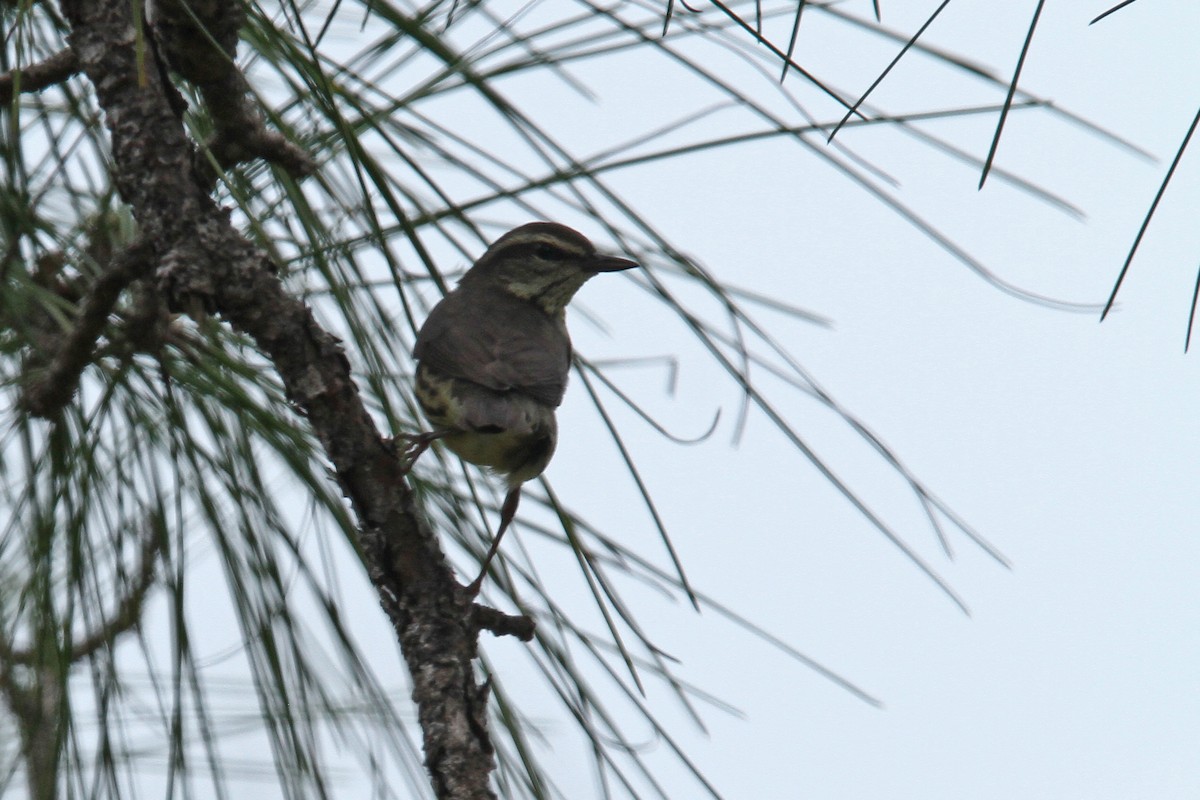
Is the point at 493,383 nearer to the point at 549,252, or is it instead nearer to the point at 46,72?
the point at 549,252

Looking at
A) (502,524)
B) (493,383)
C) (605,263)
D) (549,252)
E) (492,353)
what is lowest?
(502,524)

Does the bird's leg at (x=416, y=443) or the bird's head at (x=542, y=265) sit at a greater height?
the bird's head at (x=542, y=265)

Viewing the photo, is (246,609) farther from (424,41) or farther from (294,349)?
(424,41)

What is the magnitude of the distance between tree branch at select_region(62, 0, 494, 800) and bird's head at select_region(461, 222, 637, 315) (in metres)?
1.82

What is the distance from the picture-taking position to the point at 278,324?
1842 millimetres

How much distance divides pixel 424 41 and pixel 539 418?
1.18 meters

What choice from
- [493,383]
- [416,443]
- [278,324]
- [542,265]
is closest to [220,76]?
[278,324]

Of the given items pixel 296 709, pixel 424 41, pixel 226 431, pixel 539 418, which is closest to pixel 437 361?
pixel 539 418

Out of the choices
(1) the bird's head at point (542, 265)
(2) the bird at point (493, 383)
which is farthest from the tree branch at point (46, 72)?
(1) the bird's head at point (542, 265)

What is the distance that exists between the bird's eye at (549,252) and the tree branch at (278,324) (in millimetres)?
1895

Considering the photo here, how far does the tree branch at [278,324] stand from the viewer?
182 cm

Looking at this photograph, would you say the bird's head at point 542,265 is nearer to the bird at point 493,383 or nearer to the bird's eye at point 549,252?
the bird's eye at point 549,252

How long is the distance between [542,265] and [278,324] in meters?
2.00

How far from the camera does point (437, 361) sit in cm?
310
